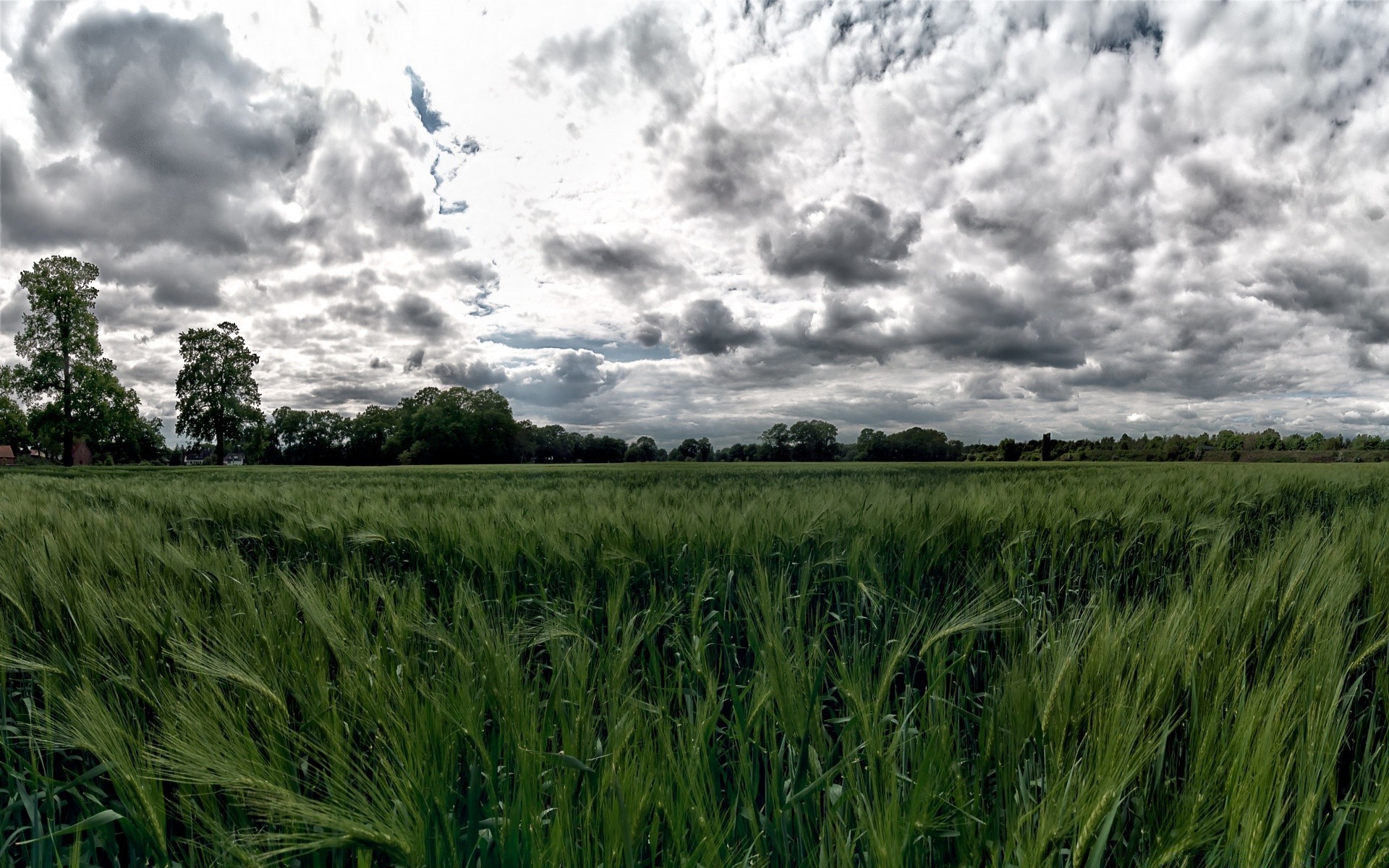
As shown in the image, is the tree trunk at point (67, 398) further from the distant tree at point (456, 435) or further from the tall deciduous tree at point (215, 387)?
the distant tree at point (456, 435)

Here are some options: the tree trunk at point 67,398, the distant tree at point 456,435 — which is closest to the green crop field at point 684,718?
the tree trunk at point 67,398

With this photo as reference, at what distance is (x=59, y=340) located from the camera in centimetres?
3428

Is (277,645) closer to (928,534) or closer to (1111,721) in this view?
(1111,721)

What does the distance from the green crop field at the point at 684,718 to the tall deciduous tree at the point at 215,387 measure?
182 ft

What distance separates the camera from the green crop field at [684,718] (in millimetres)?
1023

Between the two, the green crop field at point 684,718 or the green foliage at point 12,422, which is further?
the green foliage at point 12,422

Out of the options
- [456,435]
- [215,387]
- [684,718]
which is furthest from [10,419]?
[684,718]

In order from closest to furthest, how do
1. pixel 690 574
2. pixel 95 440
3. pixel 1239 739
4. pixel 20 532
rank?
pixel 1239 739
pixel 690 574
pixel 20 532
pixel 95 440

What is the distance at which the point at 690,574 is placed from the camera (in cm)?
280

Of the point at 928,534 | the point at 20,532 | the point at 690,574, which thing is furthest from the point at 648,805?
the point at 20,532

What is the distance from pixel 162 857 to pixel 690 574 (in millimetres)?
1942

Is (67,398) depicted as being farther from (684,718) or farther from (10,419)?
(684,718)

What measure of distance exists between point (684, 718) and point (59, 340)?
48.7 metres

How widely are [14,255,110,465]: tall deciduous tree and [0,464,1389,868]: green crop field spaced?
44595mm
